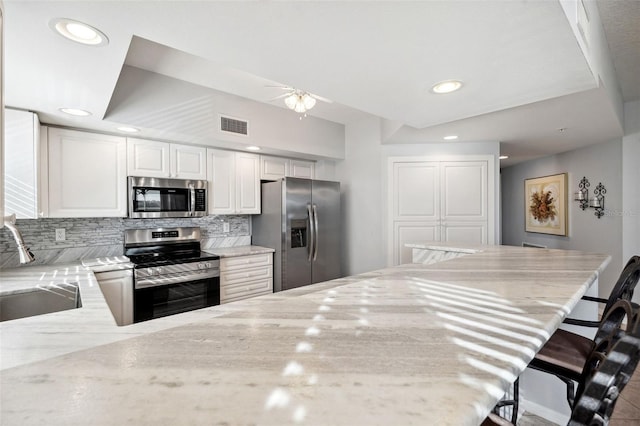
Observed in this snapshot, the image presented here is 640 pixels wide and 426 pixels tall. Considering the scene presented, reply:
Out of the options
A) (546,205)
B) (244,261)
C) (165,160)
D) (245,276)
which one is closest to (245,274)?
(245,276)

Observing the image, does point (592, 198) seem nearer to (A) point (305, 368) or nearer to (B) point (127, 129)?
(A) point (305, 368)

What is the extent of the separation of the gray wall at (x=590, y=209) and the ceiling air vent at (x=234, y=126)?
14.5 feet

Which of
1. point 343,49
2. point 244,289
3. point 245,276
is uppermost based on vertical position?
point 343,49

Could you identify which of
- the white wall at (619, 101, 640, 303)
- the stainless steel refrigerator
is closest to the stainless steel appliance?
the stainless steel refrigerator

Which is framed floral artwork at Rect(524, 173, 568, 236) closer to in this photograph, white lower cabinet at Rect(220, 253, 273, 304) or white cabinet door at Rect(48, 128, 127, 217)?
white lower cabinet at Rect(220, 253, 273, 304)

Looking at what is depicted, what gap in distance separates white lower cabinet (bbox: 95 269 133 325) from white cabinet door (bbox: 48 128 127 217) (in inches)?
24.1

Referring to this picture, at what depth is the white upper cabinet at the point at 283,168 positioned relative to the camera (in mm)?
3820

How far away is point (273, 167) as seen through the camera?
3.91 metres

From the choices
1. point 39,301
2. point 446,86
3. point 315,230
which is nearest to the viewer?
point 446,86

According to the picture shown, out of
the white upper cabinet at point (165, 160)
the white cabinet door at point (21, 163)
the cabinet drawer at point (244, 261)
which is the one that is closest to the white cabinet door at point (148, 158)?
the white upper cabinet at point (165, 160)

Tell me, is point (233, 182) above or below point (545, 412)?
above

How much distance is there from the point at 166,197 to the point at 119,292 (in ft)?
3.27

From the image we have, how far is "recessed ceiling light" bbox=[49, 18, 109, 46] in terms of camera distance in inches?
44.3

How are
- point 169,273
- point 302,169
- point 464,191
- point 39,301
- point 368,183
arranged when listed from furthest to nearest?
1. point 302,169
2. point 368,183
3. point 464,191
4. point 169,273
5. point 39,301
